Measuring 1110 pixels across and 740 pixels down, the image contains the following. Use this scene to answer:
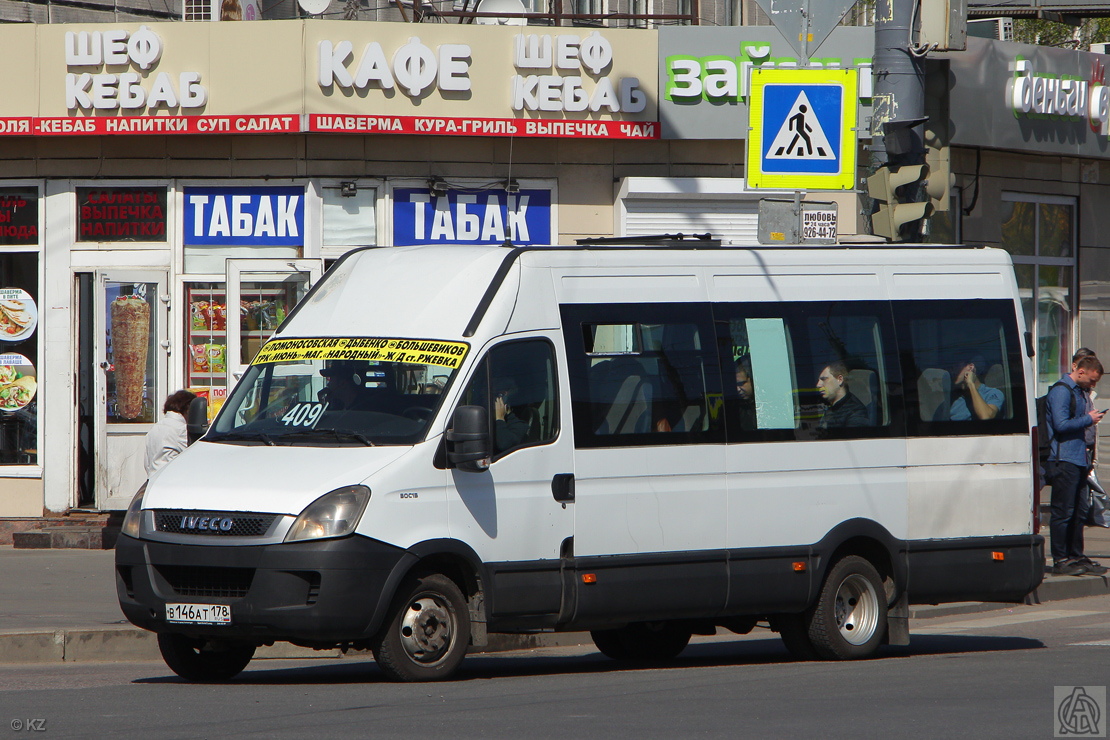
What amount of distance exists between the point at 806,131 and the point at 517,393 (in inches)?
146

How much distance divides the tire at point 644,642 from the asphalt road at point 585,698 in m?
0.10

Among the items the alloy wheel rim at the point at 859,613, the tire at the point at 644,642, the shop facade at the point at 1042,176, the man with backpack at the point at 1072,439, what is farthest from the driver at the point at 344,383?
the shop facade at the point at 1042,176

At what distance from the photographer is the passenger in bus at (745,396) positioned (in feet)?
30.5

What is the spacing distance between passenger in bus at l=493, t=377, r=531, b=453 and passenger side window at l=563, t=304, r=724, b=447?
0.34m

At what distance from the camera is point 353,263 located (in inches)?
366

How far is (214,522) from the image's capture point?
7.98 m

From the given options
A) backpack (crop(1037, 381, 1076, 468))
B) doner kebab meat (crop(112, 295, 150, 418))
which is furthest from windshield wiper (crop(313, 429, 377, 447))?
doner kebab meat (crop(112, 295, 150, 418))

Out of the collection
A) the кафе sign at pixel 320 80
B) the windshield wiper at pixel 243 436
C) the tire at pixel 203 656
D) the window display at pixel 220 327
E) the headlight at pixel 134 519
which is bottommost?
the tire at pixel 203 656

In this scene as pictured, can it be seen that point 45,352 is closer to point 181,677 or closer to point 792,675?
point 181,677

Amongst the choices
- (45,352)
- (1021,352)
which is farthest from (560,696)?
(45,352)

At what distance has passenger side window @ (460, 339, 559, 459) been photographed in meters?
→ 8.48

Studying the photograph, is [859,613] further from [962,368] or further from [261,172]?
[261,172]

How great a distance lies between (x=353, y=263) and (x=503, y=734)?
11.6ft

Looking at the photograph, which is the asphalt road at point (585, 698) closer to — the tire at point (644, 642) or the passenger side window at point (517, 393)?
the tire at point (644, 642)
